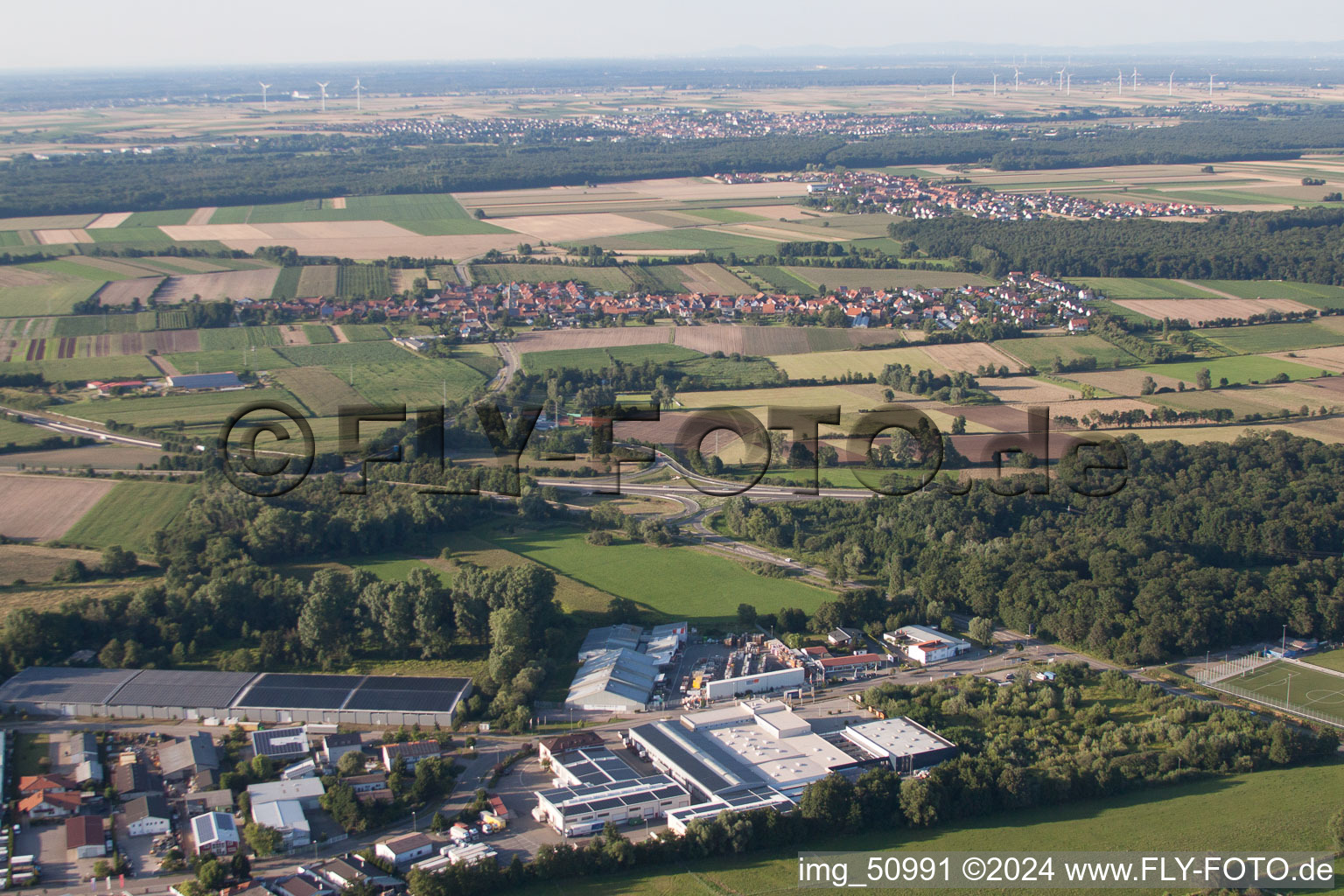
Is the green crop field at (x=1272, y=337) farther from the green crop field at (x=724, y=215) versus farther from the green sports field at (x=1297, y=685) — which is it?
the green crop field at (x=724, y=215)

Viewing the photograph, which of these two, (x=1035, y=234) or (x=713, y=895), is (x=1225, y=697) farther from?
(x=1035, y=234)

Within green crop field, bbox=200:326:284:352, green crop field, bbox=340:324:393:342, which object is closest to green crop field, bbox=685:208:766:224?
green crop field, bbox=340:324:393:342

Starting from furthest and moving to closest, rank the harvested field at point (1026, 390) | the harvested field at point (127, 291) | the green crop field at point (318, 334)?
1. the harvested field at point (127, 291)
2. the green crop field at point (318, 334)
3. the harvested field at point (1026, 390)

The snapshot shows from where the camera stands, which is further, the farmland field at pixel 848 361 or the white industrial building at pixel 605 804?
the farmland field at pixel 848 361

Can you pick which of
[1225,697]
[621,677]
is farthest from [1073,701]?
[621,677]

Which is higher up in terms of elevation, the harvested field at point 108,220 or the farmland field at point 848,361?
the harvested field at point 108,220

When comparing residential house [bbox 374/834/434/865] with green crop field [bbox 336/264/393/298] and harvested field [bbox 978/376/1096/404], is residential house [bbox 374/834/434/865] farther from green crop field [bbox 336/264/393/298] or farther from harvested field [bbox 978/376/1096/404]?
green crop field [bbox 336/264/393/298]

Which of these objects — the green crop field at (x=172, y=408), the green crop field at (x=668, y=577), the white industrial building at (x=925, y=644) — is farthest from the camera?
the green crop field at (x=172, y=408)

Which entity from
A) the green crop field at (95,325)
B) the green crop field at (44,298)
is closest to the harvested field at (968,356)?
the green crop field at (95,325)
